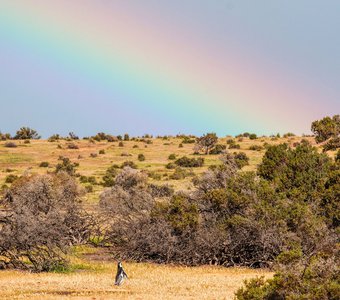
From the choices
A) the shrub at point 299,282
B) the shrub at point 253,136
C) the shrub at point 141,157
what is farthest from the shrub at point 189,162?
the shrub at point 299,282

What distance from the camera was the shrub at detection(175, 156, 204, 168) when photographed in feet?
191

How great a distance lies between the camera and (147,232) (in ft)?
90.8

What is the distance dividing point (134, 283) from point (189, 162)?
1512 inches

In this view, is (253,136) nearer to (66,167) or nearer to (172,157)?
(172,157)

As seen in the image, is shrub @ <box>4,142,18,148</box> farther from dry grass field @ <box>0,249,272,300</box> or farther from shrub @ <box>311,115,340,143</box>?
dry grass field @ <box>0,249,272,300</box>

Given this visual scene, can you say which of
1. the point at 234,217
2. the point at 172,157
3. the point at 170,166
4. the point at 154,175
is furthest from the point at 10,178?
the point at 234,217

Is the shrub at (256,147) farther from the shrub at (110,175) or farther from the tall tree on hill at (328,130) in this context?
the tall tree on hill at (328,130)

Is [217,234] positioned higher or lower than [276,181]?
lower

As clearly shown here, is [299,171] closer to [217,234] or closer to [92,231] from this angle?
[217,234]

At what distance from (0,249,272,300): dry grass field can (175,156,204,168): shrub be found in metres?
32.0

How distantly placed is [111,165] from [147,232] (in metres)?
32.8

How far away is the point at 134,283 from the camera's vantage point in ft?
67.1

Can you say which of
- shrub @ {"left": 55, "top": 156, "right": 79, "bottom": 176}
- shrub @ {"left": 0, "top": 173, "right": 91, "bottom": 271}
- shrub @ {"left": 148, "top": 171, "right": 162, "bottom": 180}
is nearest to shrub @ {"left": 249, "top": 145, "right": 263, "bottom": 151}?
shrub @ {"left": 148, "top": 171, "right": 162, "bottom": 180}

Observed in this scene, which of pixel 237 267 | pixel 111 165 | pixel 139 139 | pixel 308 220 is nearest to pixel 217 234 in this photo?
pixel 237 267
